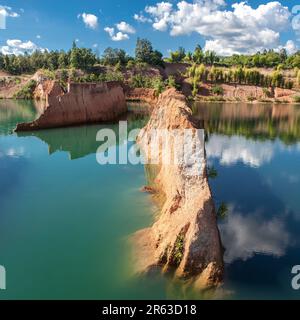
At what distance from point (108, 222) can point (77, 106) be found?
3064 centimetres

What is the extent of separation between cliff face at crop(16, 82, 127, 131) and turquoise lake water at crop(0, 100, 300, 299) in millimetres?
8902

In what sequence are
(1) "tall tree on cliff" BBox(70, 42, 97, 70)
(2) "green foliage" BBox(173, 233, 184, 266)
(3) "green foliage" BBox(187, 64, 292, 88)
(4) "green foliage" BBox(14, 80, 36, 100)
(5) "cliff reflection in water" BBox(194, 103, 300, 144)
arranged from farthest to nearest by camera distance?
(3) "green foliage" BBox(187, 64, 292, 88)
(1) "tall tree on cliff" BBox(70, 42, 97, 70)
(4) "green foliage" BBox(14, 80, 36, 100)
(5) "cliff reflection in water" BBox(194, 103, 300, 144)
(2) "green foliage" BBox(173, 233, 184, 266)

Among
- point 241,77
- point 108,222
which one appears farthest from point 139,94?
point 108,222

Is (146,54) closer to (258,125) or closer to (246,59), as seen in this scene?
(246,59)

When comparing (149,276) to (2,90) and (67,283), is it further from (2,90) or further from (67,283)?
(2,90)

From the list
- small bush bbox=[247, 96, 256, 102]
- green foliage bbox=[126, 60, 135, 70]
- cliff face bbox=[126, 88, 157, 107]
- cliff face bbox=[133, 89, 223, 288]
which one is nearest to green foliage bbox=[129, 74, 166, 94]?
cliff face bbox=[126, 88, 157, 107]

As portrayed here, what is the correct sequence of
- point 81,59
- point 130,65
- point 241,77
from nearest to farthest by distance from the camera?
point 81,59 → point 130,65 → point 241,77

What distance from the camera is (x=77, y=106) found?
4394 cm

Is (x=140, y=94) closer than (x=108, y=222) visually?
No

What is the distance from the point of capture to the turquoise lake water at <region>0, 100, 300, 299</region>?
11.6 meters

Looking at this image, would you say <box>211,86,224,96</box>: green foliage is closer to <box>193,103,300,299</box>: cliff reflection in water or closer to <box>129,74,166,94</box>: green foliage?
<box>129,74,166,94</box>: green foliage

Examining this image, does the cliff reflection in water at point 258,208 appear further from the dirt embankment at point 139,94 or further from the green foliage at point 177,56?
the green foliage at point 177,56

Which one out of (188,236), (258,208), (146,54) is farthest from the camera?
(146,54)

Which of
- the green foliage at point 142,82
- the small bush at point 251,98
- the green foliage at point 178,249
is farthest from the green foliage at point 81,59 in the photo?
the green foliage at point 178,249
